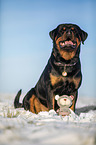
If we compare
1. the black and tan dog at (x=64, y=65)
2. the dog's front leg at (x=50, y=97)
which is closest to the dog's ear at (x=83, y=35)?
the black and tan dog at (x=64, y=65)

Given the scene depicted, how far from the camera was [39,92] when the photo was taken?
4355mm

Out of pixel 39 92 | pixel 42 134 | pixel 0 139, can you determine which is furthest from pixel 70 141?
pixel 39 92

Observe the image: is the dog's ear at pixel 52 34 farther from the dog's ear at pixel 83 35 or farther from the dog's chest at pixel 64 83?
the dog's chest at pixel 64 83

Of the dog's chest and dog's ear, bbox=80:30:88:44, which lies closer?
the dog's chest

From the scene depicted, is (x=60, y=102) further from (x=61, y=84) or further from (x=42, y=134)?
(x=42, y=134)

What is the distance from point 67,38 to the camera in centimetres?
376

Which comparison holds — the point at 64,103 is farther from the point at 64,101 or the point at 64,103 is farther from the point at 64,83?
the point at 64,83

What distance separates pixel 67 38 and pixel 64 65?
54 cm

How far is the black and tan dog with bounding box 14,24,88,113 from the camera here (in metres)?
3.79

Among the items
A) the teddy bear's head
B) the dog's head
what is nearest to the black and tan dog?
the dog's head

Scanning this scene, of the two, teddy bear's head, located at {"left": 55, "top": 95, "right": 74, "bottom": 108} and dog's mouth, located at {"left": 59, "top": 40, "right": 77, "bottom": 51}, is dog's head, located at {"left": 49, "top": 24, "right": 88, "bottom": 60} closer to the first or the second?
dog's mouth, located at {"left": 59, "top": 40, "right": 77, "bottom": 51}

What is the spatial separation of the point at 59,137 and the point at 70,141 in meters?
0.09

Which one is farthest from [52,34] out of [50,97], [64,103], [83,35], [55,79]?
[64,103]

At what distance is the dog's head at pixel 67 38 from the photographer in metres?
3.75
